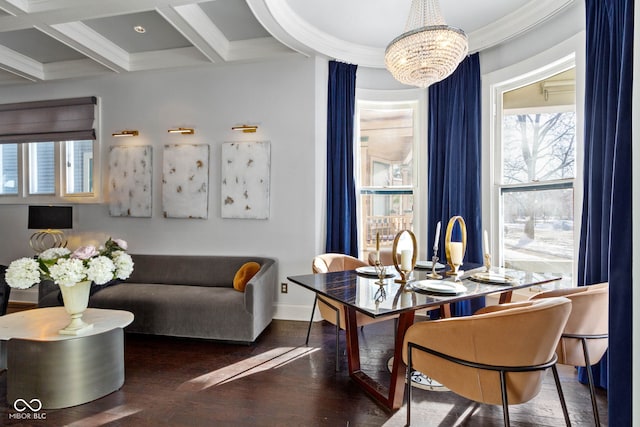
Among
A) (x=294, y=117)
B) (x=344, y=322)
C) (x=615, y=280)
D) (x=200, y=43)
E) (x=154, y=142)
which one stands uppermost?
(x=200, y=43)

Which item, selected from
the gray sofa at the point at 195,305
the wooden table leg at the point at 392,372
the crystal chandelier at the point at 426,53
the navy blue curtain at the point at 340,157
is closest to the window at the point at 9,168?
the gray sofa at the point at 195,305

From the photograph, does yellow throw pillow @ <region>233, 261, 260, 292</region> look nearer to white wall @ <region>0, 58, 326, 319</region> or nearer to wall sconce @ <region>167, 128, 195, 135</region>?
white wall @ <region>0, 58, 326, 319</region>

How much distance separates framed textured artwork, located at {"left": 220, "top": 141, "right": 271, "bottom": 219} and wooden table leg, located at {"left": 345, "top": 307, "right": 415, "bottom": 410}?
5.77ft

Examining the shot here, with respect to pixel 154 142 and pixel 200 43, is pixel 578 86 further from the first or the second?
pixel 154 142

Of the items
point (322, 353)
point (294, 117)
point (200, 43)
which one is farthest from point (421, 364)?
point (200, 43)

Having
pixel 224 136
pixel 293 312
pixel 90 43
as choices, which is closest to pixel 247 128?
pixel 224 136

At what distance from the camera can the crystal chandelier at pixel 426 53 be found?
200 cm

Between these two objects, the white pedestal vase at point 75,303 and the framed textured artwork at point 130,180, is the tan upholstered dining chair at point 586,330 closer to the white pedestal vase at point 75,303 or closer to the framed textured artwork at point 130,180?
the white pedestal vase at point 75,303

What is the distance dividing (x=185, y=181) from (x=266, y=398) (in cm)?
260

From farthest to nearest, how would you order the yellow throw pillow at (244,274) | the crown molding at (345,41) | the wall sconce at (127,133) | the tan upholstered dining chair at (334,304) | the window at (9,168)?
the window at (9,168) → the wall sconce at (127,133) → the yellow throw pillow at (244,274) → the crown molding at (345,41) → the tan upholstered dining chair at (334,304)

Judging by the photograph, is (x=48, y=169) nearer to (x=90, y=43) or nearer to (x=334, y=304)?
(x=90, y=43)

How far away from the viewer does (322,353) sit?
2717 mm

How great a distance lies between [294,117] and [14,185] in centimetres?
383

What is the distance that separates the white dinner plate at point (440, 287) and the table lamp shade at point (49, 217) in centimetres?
390
